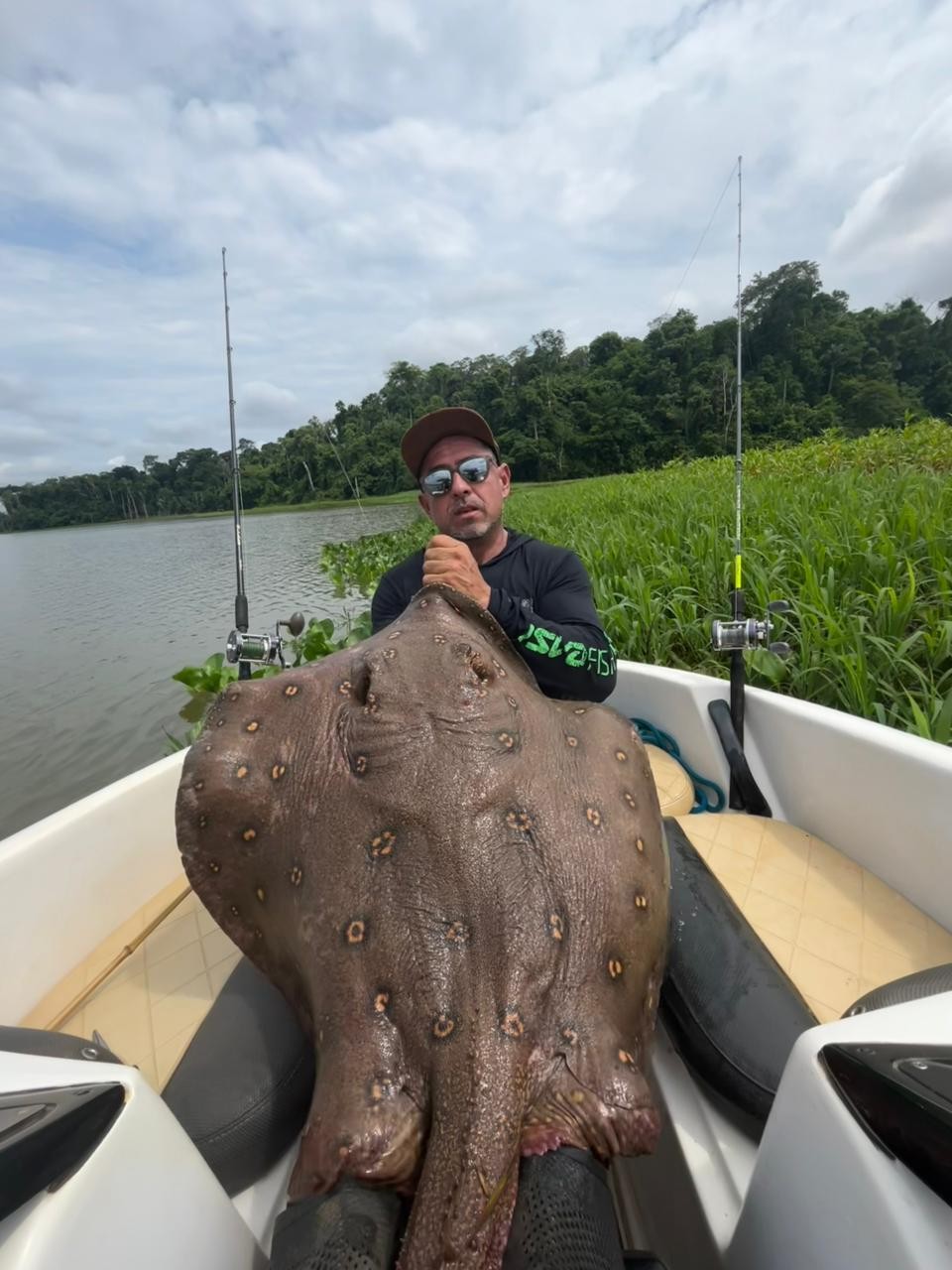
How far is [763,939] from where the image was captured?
164 centimetres

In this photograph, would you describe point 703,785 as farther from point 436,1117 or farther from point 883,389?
point 883,389

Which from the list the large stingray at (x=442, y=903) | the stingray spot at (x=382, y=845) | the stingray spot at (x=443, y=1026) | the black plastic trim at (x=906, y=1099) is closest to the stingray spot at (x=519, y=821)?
the large stingray at (x=442, y=903)

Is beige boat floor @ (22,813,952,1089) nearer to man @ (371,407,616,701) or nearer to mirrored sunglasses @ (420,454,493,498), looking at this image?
man @ (371,407,616,701)

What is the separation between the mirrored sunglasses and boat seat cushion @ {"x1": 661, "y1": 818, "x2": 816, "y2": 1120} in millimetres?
1927

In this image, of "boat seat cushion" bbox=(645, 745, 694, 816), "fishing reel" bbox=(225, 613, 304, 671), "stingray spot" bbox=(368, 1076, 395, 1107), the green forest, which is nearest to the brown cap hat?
"fishing reel" bbox=(225, 613, 304, 671)

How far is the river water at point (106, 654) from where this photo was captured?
5.90 m

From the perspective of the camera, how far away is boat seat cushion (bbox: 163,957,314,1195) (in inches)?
50.2

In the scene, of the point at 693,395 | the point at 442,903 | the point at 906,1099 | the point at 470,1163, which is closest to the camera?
the point at 906,1099

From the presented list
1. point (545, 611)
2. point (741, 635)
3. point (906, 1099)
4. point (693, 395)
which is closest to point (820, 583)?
point (741, 635)

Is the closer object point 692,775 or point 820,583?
point 692,775

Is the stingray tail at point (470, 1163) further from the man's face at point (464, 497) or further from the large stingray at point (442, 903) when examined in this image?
the man's face at point (464, 497)

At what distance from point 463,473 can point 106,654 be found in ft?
29.8

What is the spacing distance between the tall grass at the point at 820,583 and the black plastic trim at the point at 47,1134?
9.34 ft

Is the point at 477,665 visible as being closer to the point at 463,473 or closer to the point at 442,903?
the point at 442,903
